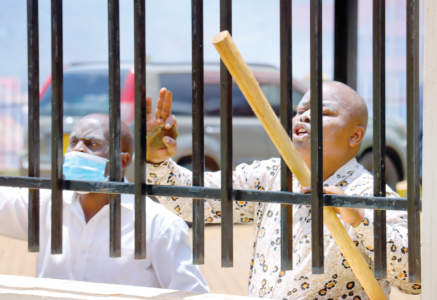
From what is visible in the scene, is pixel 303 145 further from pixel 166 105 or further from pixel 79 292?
pixel 79 292

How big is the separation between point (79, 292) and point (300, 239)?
0.74m

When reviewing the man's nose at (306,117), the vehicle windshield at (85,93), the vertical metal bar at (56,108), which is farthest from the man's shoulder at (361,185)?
the vehicle windshield at (85,93)

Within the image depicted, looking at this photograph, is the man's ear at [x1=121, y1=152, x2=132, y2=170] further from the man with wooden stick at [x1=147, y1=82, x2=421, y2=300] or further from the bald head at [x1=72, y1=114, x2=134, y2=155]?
the man with wooden stick at [x1=147, y1=82, x2=421, y2=300]

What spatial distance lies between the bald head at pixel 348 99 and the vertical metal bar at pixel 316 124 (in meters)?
0.57

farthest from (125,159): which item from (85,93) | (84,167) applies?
(85,93)

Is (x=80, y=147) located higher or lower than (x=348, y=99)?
lower

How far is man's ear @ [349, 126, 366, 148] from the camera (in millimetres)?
1876

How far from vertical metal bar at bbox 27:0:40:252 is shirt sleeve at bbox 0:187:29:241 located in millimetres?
828

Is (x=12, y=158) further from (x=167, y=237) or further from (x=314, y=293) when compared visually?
(x=314, y=293)

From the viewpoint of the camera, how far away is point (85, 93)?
6.59 meters

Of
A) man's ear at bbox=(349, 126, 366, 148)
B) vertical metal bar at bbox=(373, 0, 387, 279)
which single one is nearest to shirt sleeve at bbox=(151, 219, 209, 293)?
man's ear at bbox=(349, 126, 366, 148)

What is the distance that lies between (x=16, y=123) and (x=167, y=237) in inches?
253

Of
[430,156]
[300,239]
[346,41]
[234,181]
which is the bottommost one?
[300,239]

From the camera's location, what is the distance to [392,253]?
58.6 inches
